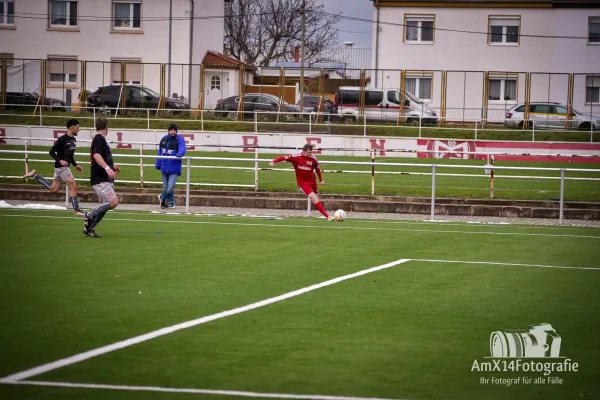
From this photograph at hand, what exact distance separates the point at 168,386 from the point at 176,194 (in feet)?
59.4

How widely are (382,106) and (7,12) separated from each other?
24.8 metres

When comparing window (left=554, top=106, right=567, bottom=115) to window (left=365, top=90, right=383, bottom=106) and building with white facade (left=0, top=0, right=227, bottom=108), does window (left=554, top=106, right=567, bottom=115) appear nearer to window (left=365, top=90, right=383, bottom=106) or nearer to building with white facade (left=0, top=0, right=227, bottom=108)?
window (left=365, top=90, right=383, bottom=106)

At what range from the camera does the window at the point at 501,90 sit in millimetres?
48562

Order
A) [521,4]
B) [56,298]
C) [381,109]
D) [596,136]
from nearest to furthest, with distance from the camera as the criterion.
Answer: [56,298] → [596,136] → [381,109] → [521,4]

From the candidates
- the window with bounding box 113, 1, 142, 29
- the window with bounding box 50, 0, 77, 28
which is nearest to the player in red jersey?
the window with bounding box 113, 1, 142, 29

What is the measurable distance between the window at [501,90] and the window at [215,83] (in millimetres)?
15663

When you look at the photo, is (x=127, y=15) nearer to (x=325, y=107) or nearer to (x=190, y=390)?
(x=325, y=107)

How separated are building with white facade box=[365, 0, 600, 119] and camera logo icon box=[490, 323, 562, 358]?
41428 millimetres

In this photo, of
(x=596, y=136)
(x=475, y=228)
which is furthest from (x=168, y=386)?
(x=596, y=136)

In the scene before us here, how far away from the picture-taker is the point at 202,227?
17.2 m

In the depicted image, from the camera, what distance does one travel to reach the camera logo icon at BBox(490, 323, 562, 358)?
757cm

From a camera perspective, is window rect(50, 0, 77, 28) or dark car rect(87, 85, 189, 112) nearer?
dark car rect(87, 85, 189, 112)

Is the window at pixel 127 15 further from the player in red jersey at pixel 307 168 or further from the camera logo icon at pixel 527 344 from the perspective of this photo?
the camera logo icon at pixel 527 344

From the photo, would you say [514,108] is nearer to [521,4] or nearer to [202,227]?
[521,4]
